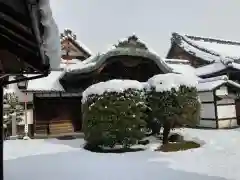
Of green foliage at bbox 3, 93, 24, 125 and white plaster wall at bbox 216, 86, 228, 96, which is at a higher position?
white plaster wall at bbox 216, 86, 228, 96

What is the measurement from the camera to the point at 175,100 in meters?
11.2

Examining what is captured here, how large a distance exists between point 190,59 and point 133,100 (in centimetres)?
1645

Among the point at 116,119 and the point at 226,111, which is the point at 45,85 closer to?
the point at 116,119

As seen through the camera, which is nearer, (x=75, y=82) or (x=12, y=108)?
(x=12, y=108)

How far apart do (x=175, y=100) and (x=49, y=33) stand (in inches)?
352

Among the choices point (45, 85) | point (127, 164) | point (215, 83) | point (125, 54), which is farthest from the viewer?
point (215, 83)

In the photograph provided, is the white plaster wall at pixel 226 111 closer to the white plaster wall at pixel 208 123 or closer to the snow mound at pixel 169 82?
the white plaster wall at pixel 208 123

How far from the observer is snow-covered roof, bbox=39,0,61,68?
2.39m

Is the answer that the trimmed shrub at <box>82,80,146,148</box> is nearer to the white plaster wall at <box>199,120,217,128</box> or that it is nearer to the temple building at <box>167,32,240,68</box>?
the white plaster wall at <box>199,120,217,128</box>

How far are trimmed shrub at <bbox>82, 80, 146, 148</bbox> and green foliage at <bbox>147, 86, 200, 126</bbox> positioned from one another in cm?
89

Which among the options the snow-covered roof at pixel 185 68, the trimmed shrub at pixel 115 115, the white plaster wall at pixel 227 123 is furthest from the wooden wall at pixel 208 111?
the trimmed shrub at pixel 115 115

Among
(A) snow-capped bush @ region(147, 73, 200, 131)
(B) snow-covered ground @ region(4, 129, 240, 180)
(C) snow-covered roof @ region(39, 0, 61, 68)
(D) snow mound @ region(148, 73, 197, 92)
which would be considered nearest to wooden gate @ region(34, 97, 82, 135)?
(B) snow-covered ground @ region(4, 129, 240, 180)

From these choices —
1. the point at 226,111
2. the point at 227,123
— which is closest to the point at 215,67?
the point at 226,111

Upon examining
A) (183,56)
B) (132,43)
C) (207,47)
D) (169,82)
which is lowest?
(169,82)
